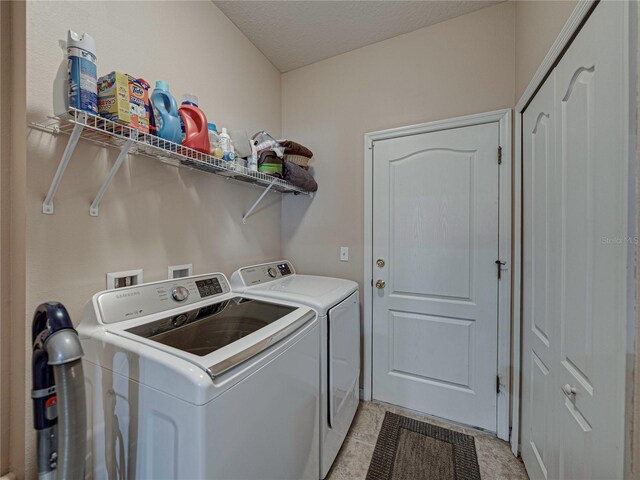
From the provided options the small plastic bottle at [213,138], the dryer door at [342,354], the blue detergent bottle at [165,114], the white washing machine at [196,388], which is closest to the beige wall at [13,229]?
the white washing machine at [196,388]

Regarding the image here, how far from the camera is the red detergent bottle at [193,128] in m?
1.26

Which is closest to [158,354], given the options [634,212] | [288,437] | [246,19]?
[288,437]

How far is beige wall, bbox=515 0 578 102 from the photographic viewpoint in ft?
3.52

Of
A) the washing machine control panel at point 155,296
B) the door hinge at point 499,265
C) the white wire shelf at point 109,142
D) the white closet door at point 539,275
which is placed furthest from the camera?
the door hinge at point 499,265

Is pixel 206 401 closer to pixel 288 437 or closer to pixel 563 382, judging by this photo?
pixel 288 437

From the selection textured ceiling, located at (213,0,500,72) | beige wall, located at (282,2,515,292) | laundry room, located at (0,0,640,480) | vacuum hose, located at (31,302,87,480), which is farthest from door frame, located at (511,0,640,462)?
vacuum hose, located at (31,302,87,480)

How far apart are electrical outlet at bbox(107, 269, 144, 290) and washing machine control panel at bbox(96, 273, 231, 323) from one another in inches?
4.4

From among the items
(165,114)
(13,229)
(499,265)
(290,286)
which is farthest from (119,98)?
(499,265)

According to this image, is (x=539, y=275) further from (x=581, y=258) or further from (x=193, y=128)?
(x=193, y=128)

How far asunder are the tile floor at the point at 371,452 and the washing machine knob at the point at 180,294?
1297 millimetres

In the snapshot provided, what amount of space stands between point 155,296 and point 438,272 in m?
1.79

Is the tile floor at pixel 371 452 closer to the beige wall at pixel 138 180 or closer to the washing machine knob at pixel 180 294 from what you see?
the washing machine knob at pixel 180 294

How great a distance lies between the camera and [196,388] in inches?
26.4

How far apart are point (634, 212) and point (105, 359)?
164cm
